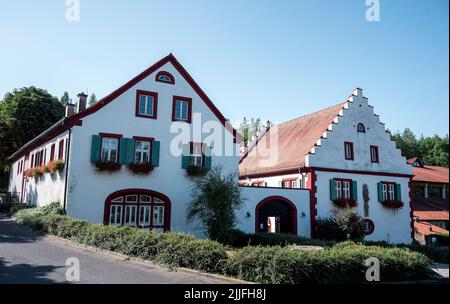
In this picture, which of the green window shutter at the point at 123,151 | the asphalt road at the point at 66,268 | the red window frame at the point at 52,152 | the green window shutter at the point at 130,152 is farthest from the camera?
the red window frame at the point at 52,152

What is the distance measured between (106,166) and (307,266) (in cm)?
1288

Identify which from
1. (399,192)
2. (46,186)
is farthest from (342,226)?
(46,186)

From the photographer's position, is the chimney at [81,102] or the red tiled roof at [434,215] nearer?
the red tiled roof at [434,215]

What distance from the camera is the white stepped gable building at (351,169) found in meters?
25.8

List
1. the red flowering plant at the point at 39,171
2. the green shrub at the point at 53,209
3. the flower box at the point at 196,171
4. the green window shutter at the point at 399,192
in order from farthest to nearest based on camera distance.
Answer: the green window shutter at the point at 399,192
the red flowering plant at the point at 39,171
the flower box at the point at 196,171
the green shrub at the point at 53,209

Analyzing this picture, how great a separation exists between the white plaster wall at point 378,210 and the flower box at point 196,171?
823 centimetres

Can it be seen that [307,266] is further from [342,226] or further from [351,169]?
[351,169]

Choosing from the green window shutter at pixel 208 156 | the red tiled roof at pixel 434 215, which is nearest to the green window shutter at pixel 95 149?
the green window shutter at pixel 208 156

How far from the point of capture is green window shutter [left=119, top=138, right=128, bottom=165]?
67.6 ft

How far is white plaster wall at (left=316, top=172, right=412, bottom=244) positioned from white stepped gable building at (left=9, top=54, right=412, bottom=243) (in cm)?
7

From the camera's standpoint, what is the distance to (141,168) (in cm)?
2075

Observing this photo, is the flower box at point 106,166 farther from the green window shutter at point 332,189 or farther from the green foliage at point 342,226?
the green window shutter at point 332,189

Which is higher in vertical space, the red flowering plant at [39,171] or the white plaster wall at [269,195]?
the red flowering plant at [39,171]
